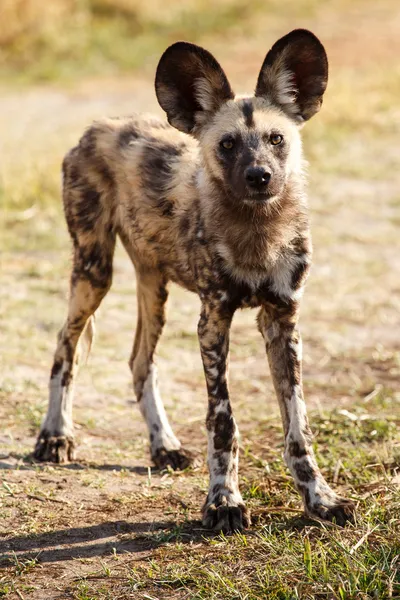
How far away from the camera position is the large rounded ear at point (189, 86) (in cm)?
363

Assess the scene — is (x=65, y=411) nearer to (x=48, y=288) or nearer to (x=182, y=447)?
(x=182, y=447)

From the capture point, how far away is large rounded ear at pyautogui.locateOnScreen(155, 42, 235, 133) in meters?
3.63

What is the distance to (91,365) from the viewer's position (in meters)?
5.20

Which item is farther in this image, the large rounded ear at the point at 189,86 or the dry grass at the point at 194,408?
the large rounded ear at the point at 189,86

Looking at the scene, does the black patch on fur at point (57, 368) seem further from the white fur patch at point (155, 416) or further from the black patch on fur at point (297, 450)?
the black patch on fur at point (297, 450)

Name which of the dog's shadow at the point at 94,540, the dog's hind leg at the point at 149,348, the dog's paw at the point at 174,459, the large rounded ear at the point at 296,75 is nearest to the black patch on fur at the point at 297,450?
the dog's shadow at the point at 94,540

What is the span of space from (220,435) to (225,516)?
10.6 inches

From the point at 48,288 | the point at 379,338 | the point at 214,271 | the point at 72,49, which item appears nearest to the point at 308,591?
the point at 214,271

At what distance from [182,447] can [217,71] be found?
4.85 feet

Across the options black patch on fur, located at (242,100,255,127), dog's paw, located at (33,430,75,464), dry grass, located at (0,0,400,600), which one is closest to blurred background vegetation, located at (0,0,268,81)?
dry grass, located at (0,0,400,600)

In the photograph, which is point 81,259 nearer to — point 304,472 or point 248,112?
point 248,112

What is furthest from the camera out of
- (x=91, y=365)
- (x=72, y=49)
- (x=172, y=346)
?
(x=72, y=49)

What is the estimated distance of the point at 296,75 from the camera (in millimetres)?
3730

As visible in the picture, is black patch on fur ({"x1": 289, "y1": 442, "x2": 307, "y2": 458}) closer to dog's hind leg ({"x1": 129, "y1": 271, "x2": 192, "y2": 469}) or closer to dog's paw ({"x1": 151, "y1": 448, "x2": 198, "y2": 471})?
dog's paw ({"x1": 151, "y1": 448, "x2": 198, "y2": 471})
